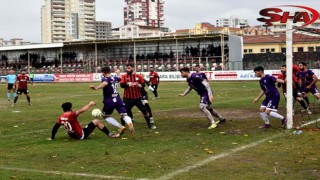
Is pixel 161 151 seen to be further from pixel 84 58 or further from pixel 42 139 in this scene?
pixel 84 58

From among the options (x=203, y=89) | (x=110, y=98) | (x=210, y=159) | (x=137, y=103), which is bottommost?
(x=210, y=159)

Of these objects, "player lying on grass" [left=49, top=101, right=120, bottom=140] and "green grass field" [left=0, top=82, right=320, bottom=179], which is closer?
"green grass field" [left=0, top=82, right=320, bottom=179]

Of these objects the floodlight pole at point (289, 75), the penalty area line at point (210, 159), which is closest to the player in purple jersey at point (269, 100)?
the floodlight pole at point (289, 75)

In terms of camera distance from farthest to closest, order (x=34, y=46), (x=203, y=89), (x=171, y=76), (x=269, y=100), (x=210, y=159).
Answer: (x=34, y=46), (x=171, y=76), (x=203, y=89), (x=269, y=100), (x=210, y=159)

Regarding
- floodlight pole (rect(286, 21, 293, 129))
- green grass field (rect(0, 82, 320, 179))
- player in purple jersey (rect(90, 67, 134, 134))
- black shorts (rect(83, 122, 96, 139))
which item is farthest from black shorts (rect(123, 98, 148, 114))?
floodlight pole (rect(286, 21, 293, 129))

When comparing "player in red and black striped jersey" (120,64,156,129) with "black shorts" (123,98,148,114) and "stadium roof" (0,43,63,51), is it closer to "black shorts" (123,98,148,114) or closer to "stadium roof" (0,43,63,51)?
"black shorts" (123,98,148,114)

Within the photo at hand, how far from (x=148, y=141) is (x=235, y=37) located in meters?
56.0

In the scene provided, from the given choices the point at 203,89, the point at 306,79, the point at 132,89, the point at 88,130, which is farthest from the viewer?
the point at 306,79

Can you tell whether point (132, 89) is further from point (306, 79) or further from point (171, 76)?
point (171, 76)

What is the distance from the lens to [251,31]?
14662 cm

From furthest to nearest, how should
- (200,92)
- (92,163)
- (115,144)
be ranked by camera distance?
1. (200,92)
2. (115,144)
3. (92,163)

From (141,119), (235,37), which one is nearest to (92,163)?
(141,119)

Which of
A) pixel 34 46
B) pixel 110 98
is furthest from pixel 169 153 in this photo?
pixel 34 46

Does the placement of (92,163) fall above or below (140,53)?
below
